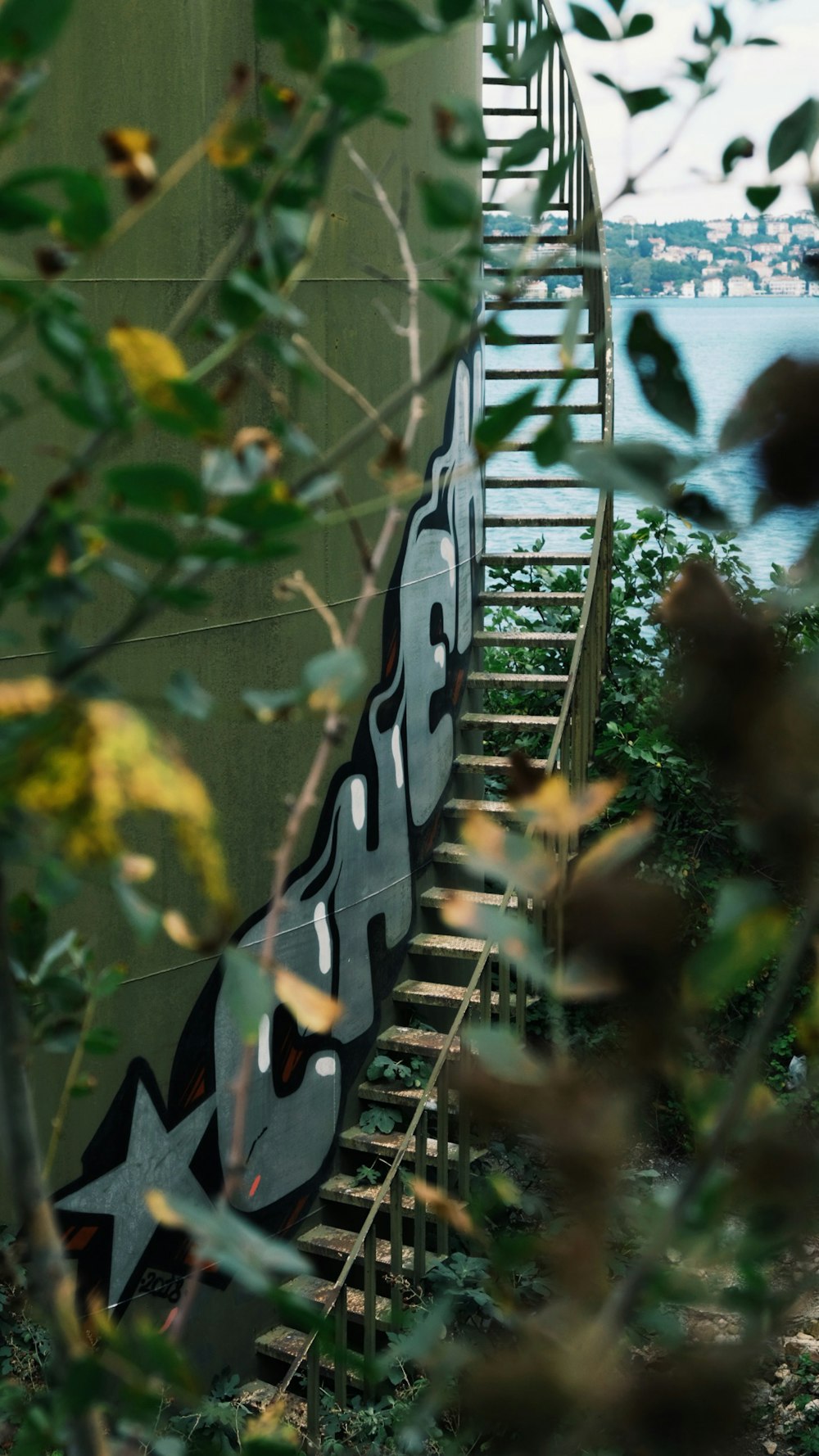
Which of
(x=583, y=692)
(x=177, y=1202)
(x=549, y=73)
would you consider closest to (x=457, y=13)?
(x=177, y=1202)

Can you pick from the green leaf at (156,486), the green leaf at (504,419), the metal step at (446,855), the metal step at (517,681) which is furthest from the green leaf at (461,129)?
the metal step at (517,681)

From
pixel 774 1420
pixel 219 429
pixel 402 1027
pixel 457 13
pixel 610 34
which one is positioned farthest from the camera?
pixel 402 1027

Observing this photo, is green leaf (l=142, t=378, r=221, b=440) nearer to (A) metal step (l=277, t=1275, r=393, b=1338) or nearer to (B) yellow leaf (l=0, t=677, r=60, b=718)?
(B) yellow leaf (l=0, t=677, r=60, b=718)

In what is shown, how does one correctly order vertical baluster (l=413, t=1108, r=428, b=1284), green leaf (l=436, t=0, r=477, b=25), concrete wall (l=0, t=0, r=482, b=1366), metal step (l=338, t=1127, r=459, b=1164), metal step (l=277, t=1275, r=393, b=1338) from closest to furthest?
green leaf (l=436, t=0, r=477, b=25) → concrete wall (l=0, t=0, r=482, b=1366) → vertical baluster (l=413, t=1108, r=428, b=1284) → metal step (l=277, t=1275, r=393, b=1338) → metal step (l=338, t=1127, r=459, b=1164)

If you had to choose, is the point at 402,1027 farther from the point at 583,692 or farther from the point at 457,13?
the point at 457,13

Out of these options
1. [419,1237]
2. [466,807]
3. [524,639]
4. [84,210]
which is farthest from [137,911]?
[524,639]

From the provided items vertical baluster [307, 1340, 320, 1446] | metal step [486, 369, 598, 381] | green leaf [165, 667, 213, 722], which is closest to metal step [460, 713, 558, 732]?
metal step [486, 369, 598, 381]

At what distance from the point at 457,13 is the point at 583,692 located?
5365mm

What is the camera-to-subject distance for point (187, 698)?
2.36 feet

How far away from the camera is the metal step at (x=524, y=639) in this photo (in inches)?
267

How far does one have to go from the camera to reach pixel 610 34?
0.95m

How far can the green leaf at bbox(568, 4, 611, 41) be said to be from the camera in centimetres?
95

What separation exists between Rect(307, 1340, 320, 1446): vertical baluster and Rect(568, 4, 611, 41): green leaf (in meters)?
4.27

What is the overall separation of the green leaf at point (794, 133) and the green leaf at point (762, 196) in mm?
65
